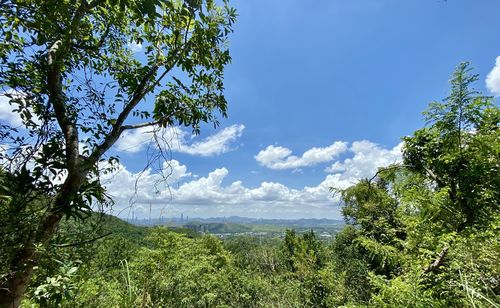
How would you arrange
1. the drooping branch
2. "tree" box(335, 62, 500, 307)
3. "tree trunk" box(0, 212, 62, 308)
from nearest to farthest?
"tree trunk" box(0, 212, 62, 308)
"tree" box(335, 62, 500, 307)
the drooping branch

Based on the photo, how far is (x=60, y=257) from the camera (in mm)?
1604

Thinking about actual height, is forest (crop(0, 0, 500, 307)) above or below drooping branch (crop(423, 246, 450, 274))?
above

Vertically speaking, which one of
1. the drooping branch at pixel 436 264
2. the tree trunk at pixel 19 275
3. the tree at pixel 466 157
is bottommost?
the drooping branch at pixel 436 264

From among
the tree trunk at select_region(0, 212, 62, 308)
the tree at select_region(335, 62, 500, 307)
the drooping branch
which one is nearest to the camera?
the tree trunk at select_region(0, 212, 62, 308)

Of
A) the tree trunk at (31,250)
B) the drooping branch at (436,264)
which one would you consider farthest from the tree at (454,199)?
the tree trunk at (31,250)

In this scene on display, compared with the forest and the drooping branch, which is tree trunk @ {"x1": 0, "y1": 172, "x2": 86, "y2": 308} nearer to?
the forest

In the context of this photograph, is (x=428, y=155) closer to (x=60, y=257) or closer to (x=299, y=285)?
(x=60, y=257)

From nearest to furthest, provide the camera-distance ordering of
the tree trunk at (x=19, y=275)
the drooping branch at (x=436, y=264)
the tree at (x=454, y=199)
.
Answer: the tree trunk at (x=19, y=275) < the tree at (x=454, y=199) < the drooping branch at (x=436, y=264)

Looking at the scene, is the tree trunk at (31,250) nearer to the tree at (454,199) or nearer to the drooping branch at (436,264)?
the tree at (454,199)

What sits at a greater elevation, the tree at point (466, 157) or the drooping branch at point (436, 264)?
the tree at point (466, 157)

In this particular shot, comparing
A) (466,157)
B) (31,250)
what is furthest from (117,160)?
(466,157)

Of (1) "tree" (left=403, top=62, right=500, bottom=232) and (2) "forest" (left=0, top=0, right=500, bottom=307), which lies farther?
(1) "tree" (left=403, top=62, right=500, bottom=232)

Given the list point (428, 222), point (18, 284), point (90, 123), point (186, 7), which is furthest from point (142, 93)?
point (428, 222)

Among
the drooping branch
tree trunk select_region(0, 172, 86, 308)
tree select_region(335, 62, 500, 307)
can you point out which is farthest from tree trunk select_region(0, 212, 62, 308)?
the drooping branch
